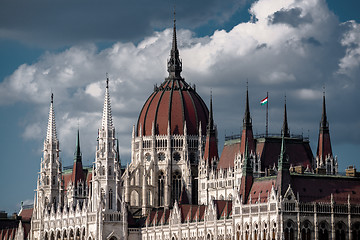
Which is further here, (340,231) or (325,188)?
(325,188)

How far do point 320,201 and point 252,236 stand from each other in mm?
11922

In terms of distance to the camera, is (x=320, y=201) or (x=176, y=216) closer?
(x=320, y=201)

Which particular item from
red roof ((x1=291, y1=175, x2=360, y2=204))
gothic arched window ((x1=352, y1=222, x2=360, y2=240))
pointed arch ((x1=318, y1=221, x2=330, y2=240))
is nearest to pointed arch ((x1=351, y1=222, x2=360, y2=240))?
gothic arched window ((x1=352, y1=222, x2=360, y2=240))

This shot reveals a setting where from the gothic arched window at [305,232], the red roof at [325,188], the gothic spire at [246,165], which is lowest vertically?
the gothic arched window at [305,232]

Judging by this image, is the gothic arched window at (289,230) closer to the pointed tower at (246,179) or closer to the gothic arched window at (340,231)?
the gothic arched window at (340,231)

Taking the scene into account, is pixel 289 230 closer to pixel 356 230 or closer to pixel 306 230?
pixel 306 230

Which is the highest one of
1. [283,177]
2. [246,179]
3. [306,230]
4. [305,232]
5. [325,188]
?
[246,179]

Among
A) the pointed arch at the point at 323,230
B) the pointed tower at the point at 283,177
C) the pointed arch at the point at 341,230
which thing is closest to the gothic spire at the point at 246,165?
the pointed tower at the point at 283,177

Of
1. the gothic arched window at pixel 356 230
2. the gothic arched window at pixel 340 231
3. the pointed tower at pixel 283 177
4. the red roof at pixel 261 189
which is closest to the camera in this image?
the pointed tower at pixel 283 177

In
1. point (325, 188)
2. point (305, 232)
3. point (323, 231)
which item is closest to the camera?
point (305, 232)

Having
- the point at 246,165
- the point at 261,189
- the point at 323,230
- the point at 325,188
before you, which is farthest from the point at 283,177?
the point at 246,165

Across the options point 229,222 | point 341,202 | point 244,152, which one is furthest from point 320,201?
point 244,152

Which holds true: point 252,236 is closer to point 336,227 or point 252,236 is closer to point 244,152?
point 336,227

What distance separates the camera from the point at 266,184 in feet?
579
